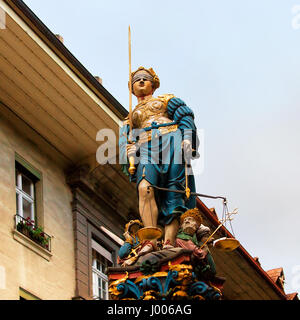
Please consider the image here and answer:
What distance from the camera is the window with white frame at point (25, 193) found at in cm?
1956

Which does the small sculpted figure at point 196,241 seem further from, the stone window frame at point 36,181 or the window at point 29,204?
the stone window frame at point 36,181

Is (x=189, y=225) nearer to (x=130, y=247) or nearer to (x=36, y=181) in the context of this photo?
(x=130, y=247)

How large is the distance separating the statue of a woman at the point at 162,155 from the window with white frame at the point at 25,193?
632 centimetres

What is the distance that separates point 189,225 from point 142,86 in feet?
7.71

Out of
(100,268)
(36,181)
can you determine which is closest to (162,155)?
(36,181)

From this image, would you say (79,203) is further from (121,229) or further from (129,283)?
(129,283)

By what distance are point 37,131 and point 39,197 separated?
1.30 meters

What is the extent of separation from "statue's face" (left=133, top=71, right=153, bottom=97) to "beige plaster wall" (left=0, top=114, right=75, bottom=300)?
511 cm

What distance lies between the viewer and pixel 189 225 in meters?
12.4

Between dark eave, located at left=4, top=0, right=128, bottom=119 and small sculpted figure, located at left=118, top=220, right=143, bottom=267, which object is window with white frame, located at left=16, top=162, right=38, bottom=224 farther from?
small sculpted figure, located at left=118, top=220, right=143, bottom=267

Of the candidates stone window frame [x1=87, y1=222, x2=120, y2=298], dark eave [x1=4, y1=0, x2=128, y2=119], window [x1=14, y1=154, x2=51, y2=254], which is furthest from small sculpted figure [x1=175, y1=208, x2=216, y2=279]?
stone window frame [x1=87, y1=222, x2=120, y2=298]

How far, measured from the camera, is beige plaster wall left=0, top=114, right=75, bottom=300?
59.6ft

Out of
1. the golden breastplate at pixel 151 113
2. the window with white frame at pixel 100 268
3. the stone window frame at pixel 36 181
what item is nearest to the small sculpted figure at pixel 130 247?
the golden breastplate at pixel 151 113
